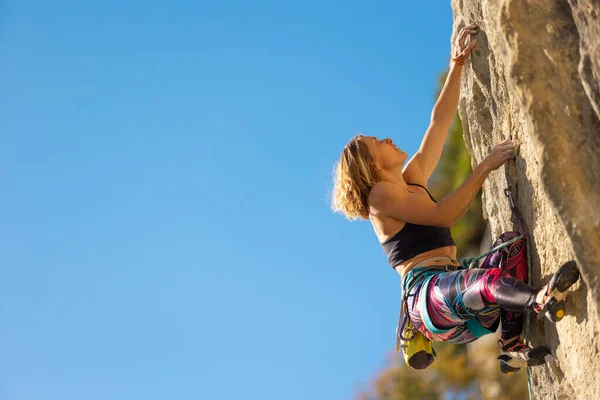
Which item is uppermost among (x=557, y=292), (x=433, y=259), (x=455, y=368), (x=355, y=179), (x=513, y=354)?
(x=455, y=368)

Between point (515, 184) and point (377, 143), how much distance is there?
93cm

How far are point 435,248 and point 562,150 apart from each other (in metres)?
1.36

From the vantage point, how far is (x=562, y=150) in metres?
3.75

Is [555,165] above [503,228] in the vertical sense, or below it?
below

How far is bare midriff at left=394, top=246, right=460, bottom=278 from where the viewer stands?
193 inches

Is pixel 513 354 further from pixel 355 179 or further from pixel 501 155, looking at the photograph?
pixel 355 179

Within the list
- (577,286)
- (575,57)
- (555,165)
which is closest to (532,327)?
(577,286)

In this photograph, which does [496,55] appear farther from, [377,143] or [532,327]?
[532,327]

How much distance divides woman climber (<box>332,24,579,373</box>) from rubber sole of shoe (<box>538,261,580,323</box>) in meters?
0.12

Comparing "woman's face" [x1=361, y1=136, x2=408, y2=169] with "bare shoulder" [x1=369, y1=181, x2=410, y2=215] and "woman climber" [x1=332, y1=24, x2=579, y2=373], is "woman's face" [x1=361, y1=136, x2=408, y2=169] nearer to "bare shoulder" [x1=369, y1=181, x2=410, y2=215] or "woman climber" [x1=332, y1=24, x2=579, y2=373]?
"woman climber" [x1=332, y1=24, x2=579, y2=373]

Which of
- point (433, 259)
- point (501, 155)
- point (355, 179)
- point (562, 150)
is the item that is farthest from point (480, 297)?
point (355, 179)

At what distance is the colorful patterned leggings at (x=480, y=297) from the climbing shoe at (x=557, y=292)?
0.22 feet

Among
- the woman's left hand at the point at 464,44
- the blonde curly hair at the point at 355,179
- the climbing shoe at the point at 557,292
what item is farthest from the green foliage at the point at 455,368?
the climbing shoe at the point at 557,292

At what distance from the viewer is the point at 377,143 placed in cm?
532
